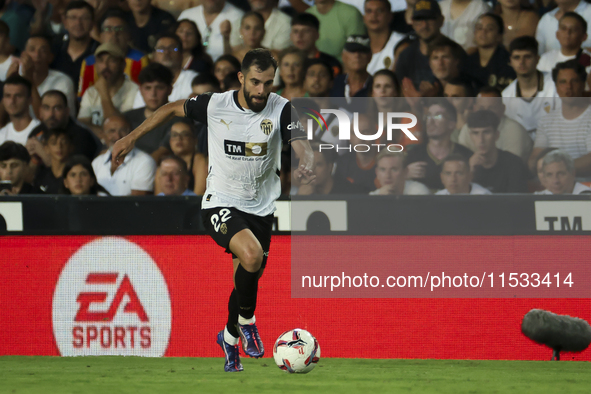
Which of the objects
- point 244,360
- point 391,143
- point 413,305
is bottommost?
point 244,360

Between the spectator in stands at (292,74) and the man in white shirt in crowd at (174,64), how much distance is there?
95 cm

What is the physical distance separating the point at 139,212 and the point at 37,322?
54.4 inches

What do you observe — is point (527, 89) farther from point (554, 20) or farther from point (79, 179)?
point (79, 179)

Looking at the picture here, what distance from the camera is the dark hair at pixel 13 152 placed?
20.2 ft

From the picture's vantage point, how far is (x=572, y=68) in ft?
19.7

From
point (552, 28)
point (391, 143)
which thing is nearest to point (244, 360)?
point (391, 143)

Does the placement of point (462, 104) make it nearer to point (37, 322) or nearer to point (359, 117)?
point (359, 117)

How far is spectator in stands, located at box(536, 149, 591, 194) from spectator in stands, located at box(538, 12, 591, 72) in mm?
980

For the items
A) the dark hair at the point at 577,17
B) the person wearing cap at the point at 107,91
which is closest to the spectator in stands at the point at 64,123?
the person wearing cap at the point at 107,91

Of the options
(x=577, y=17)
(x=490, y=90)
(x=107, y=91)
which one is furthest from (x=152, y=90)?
(x=577, y=17)

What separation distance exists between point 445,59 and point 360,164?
1392 mm

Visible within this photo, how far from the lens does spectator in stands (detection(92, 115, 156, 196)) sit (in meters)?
6.19

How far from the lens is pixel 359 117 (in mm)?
6074

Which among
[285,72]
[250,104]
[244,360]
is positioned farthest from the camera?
[285,72]
